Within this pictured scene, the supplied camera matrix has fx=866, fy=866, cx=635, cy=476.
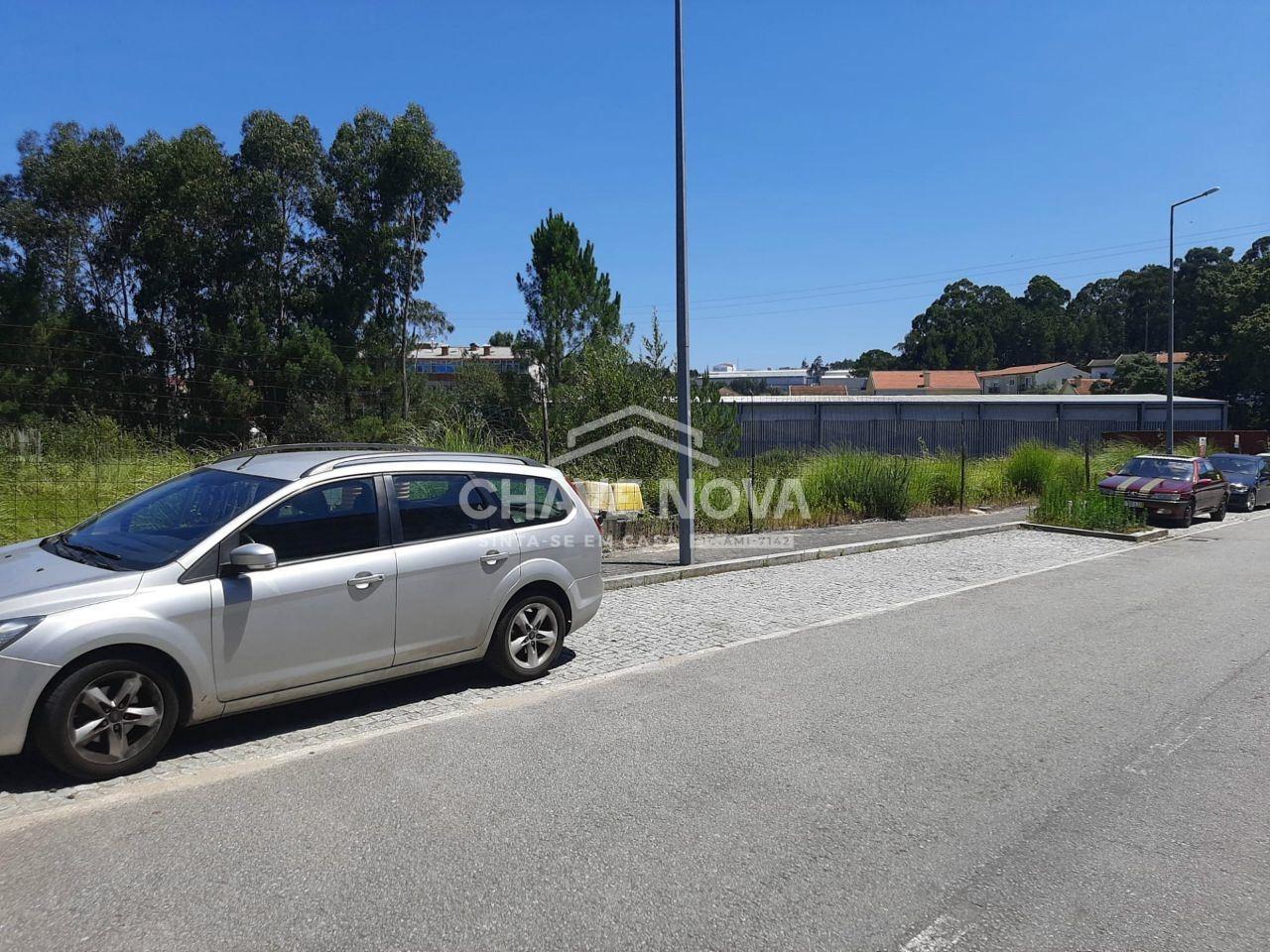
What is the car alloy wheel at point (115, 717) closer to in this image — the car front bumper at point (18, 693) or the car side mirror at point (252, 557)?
the car front bumper at point (18, 693)

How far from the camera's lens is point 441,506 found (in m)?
6.12

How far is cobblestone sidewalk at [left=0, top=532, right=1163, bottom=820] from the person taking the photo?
4.91 m

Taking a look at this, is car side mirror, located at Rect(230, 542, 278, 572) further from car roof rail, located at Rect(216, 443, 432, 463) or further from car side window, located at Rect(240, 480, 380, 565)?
car roof rail, located at Rect(216, 443, 432, 463)

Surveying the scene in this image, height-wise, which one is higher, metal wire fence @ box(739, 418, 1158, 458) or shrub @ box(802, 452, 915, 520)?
metal wire fence @ box(739, 418, 1158, 458)

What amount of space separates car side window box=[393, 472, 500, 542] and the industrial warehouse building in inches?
946

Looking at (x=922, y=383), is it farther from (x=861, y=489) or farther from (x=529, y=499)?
(x=529, y=499)

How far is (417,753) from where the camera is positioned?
16.6 ft

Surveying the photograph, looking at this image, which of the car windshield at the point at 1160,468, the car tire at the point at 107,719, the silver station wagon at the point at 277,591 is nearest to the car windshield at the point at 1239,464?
the car windshield at the point at 1160,468

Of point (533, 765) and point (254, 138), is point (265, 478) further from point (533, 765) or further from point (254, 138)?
point (254, 138)

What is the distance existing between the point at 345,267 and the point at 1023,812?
113 feet

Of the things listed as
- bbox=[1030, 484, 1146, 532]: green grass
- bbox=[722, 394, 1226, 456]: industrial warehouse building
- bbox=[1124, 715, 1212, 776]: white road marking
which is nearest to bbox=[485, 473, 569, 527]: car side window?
bbox=[1124, 715, 1212, 776]: white road marking

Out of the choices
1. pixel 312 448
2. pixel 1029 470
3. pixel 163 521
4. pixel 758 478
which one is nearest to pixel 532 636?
pixel 312 448

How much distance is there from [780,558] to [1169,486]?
11.3 metres

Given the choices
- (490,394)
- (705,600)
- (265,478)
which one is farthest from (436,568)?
(490,394)
